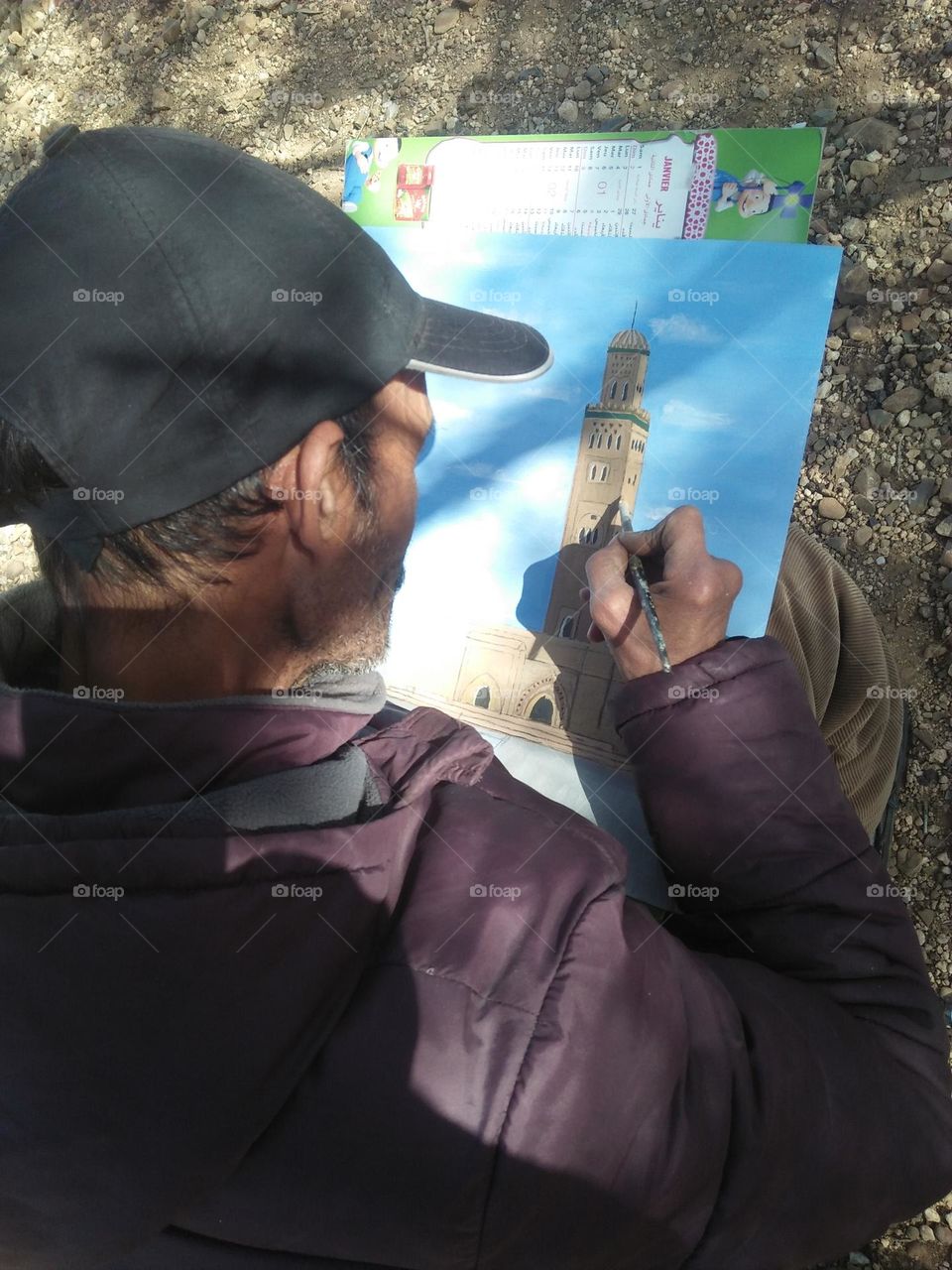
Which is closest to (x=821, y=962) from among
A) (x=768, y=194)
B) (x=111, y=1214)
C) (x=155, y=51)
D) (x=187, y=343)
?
(x=111, y=1214)

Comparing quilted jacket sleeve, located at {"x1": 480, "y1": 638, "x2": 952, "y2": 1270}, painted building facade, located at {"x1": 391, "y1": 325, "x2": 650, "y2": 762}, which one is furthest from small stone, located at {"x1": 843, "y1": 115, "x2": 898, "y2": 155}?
quilted jacket sleeve, located at {"x1": 480, "y1": 638, "x2": 952, "y2": 1270}

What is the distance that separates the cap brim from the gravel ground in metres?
0.85

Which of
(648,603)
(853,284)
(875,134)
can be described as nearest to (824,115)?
(875,134)

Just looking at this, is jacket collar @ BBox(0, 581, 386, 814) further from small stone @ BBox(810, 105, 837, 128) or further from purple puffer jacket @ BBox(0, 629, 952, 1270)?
small stone @ BBox(810, 105, 837, 128)

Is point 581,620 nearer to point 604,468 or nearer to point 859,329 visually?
point 604,468

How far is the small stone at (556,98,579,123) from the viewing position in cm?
190

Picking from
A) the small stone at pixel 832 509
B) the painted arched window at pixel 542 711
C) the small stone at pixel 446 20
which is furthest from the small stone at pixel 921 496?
the small stone at pixel 446 20

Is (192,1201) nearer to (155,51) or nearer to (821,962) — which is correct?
(821,962)

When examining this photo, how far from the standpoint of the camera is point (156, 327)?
31.3 inches

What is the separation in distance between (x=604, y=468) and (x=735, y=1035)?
832 millimetres

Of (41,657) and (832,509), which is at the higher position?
(832,509)

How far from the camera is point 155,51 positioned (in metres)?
2.44

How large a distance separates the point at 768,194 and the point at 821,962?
1129mm

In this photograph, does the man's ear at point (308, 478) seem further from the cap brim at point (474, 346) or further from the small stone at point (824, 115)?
the small stone at point (824, 115)
